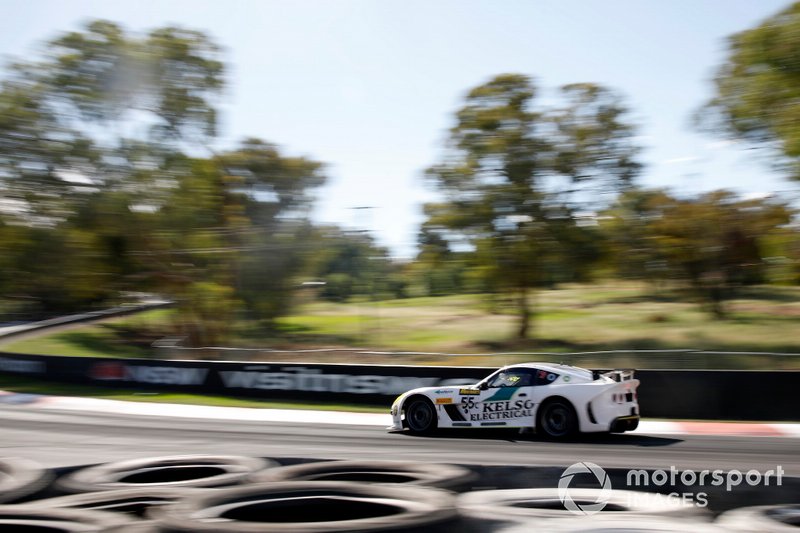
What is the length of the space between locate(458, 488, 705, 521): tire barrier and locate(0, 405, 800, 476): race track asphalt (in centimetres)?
351

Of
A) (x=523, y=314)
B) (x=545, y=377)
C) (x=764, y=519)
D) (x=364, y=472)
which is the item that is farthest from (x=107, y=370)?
(x=764, y=519)

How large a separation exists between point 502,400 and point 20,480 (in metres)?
7.51

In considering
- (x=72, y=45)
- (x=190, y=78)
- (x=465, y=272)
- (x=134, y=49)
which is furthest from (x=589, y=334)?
(x=72, y=45)

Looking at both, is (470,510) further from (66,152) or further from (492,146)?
(66,152)

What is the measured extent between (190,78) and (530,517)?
35.1m

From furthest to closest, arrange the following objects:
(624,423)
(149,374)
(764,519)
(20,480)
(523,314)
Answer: (523,314) < (149,374) < (624,423) < (20,480) < (764,519)

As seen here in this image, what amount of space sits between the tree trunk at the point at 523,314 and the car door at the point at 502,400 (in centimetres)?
2095

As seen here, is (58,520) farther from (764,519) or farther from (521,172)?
(521,172)

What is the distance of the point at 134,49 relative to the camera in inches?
1430

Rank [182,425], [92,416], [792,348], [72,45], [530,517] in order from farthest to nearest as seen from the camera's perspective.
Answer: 1. [72,45]
2. [792,348]
3. [92,416]
4. [182,425]
5. [530,517]

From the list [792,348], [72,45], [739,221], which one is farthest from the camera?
[72,45]

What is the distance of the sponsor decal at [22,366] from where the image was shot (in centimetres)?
2505

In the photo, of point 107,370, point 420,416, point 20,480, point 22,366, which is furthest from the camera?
point 22,366

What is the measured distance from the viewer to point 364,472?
6.98m
